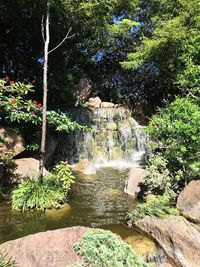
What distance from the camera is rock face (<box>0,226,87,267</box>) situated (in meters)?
4.55

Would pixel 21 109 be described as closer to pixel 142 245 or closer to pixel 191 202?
pixel 191 202

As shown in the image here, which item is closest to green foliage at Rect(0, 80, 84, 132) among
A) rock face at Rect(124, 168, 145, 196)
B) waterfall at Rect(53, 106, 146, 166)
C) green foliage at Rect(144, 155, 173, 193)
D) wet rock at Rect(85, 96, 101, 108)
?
rock face at Rect(124, 168, 145, 196)

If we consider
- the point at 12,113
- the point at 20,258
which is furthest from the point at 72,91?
the point at 20,258

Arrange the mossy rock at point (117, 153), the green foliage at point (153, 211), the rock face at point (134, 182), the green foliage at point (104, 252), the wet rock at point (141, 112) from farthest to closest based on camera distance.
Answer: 1. the wet rock at point (141, 112)
2. the mossy rock at point (117, 153)
3. the rock face at point (134, 182)
4. the green foliage at point (153, 211)
5. the green foliage at point (104, 252)

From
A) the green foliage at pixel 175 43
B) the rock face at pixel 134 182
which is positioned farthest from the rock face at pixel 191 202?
the green foliage at pixel 175 43

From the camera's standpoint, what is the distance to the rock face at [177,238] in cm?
612

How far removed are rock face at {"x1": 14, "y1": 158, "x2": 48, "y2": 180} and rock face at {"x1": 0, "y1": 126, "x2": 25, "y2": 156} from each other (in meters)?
0.48

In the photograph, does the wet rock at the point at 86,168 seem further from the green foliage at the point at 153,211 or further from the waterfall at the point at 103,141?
the green foliage at the point at 153,211

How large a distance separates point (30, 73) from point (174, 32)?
29.1 ft

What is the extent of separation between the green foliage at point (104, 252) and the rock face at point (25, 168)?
6411 millimetres

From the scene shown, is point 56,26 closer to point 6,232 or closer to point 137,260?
point 6,232

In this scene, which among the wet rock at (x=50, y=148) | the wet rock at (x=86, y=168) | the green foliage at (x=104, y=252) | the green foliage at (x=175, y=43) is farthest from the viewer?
the green foliage at (x=175, y=43)

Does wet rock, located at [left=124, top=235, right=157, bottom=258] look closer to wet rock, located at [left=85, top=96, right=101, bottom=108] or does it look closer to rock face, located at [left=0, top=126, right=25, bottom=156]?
rock face, located at [left=0, top=126, right=25, bottom=156]

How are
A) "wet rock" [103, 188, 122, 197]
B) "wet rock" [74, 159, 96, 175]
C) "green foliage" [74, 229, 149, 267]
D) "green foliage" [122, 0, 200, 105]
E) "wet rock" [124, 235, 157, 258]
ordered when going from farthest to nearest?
"green foliage" [122, 0, 200, 105]
"wet rock" [74, 159, 96, 175]
"wet rock" [103, 188, 122, 197]
"wet rock" [124, 235, 157, 258]
"green foliage" [74, 229, 149, 267]
